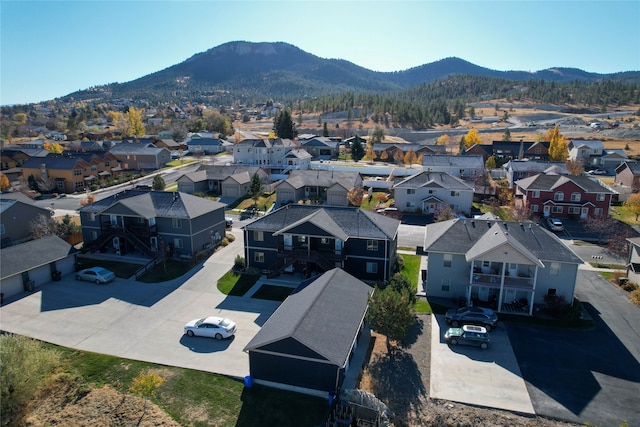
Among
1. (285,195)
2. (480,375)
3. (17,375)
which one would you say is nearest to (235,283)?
(17,375)

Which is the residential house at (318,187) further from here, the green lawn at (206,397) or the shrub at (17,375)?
the shrub at (17,375)

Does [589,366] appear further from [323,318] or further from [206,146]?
[206,146]

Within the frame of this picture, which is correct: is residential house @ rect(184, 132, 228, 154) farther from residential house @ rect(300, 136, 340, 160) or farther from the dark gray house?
the dark gray house

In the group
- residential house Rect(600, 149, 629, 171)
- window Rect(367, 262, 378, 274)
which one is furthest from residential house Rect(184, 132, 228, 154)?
residential house Rect(600, 149, 629, 171)

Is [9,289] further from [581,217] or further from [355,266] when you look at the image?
[581,217]

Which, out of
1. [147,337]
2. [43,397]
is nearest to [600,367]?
[147,337]

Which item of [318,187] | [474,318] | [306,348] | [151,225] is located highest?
[151,225]

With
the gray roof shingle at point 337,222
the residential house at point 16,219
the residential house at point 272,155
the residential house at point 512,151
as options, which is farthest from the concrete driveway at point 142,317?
the residential house at point 512,151

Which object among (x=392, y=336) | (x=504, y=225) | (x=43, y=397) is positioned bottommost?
(x=43, y=397)
